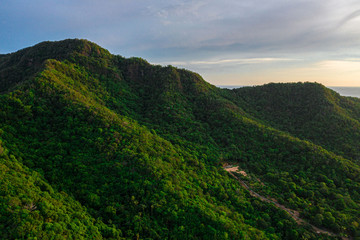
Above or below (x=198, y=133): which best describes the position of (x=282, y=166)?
below

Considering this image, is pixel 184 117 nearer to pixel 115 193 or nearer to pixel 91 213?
pixel 115 193

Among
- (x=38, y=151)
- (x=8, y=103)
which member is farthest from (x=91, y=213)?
(x=8, y=103)

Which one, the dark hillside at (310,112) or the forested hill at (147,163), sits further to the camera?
the dark hillside at (310,112)

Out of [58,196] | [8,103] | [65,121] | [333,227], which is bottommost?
[333,227]

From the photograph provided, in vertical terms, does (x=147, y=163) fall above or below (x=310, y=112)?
below

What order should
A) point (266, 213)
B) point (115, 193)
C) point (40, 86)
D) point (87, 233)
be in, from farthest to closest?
1. point (40, 86)
2. point (266, 213)
3. point (115, 193)
4. point (87, 233)

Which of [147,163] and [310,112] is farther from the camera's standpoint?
[310,112]

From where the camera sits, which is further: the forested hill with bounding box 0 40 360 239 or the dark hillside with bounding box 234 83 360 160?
the dark hillside with bounding box 234 83 360 160

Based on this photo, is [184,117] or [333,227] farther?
[184,117]
